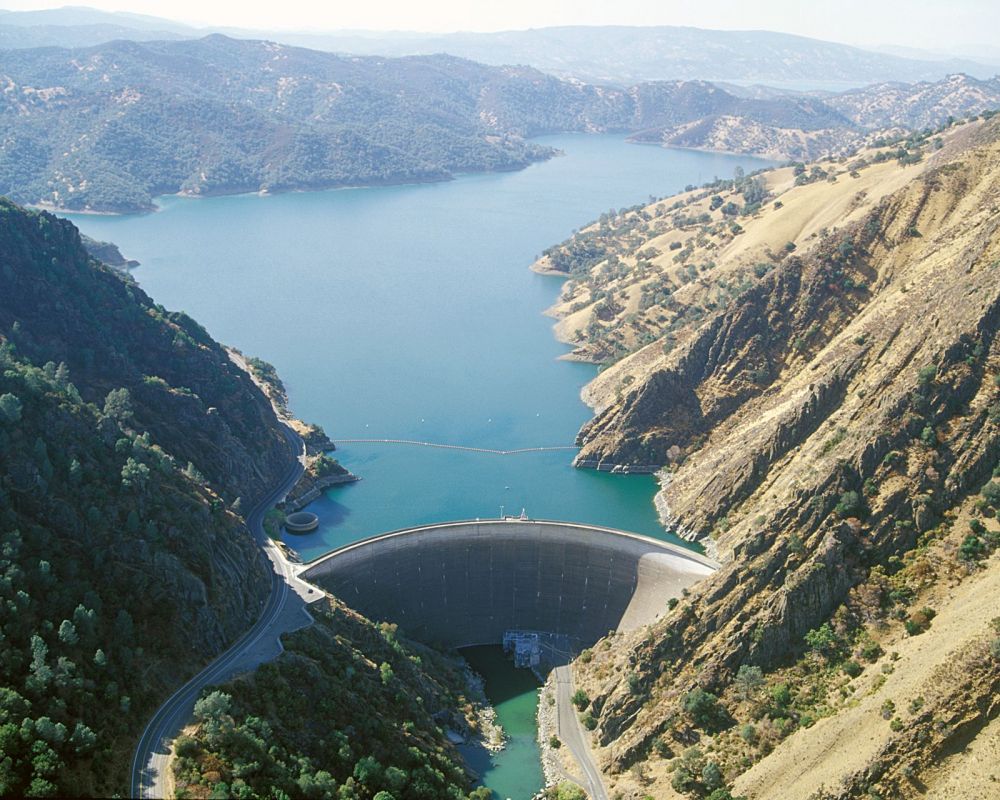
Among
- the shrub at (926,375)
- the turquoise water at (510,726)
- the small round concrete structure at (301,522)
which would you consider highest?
the shrub at (926,375)

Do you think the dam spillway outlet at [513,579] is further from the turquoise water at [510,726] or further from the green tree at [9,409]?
the green tree at [9,409]

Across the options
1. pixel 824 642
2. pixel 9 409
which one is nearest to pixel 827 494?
pixel 824 642

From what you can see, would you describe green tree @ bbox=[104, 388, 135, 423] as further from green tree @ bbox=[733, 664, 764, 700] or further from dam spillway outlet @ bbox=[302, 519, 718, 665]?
green tree @ bbox=[733, 664, 764, 700]

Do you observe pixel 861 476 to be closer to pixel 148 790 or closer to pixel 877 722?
pixel 877 722

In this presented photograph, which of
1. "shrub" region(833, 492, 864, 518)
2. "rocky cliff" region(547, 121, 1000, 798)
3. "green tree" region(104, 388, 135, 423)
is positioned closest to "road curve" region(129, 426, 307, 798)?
"green tree" region(104, 388, 135, 423)

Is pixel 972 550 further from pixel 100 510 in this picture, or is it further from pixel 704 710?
pixel 100 510

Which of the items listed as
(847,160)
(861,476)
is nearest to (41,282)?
(861,476)

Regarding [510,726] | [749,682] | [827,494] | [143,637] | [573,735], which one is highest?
[827,494]

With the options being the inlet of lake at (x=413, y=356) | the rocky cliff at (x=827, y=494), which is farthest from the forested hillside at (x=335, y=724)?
the rocky cliff at (x=827, y=494)
